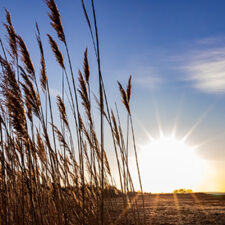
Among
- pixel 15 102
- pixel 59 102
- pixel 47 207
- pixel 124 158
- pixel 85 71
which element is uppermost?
pixel 85 71

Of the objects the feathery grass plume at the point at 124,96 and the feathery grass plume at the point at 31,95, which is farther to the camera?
the feathery grass plume at the point at 124,96

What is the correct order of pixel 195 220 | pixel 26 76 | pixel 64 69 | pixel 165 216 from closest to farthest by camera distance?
1. pixel 26 76
2. pixel 64 69
3. pixel 195 220
4. pixel 165 216

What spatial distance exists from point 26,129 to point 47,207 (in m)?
1.26

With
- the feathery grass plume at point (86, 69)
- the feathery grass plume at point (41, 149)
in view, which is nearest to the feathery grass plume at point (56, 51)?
the feathery grass plume at point (86, 69)

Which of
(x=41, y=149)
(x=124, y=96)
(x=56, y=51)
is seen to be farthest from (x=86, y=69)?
(x=41, y=149)

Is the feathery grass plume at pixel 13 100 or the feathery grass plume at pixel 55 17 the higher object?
the feathery grass plume at pixel 55 17

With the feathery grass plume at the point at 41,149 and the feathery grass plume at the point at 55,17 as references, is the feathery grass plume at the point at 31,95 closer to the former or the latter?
the feathery grass plume at the point at 55,17

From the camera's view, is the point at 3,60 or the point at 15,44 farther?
the point at 15,44

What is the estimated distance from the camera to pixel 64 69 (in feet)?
6.51

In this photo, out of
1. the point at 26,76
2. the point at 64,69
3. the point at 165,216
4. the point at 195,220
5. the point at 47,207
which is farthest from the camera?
the point at 165,216

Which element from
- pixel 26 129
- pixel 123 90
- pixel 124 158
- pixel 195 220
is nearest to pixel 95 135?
pixel 124 158

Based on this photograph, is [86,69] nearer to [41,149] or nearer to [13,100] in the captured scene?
[13,100]

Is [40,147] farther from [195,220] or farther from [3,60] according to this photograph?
[195,220]

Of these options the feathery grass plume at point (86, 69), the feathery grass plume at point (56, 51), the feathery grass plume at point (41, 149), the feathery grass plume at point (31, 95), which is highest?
the feathery grass plume at point (56, 51)
